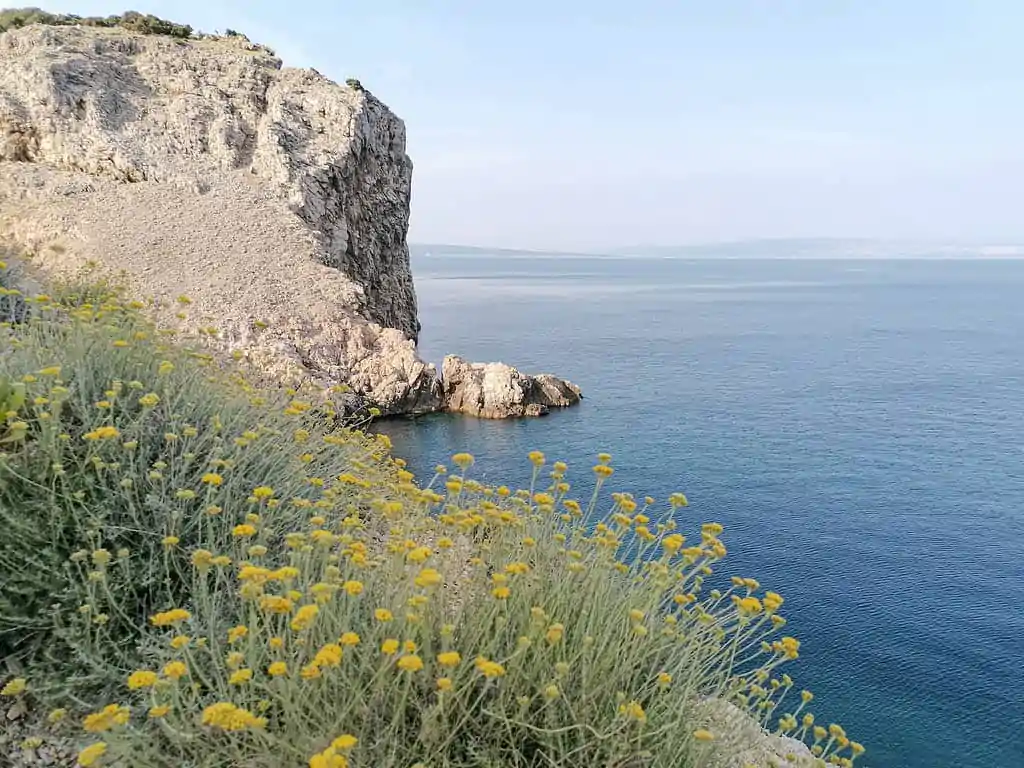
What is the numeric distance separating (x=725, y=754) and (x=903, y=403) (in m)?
36.4

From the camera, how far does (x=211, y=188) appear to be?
1199 inches

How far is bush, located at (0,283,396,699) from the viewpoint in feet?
12.4

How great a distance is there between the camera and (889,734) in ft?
41.7

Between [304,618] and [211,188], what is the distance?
31285 millimetres

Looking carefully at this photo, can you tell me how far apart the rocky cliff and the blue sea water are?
4784 mm

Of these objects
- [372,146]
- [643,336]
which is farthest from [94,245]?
[643,336]

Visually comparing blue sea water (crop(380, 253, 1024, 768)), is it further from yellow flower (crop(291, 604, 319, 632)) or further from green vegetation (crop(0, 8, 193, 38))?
green vegetation (crop(0, 8, 193, 38))

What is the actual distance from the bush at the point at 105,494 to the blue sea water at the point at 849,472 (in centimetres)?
1170

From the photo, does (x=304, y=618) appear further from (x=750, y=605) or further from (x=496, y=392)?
(x=496, y=392)

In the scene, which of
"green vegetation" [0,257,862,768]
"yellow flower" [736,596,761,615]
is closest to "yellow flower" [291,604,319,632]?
"green vegetation" [0,257,862,768]

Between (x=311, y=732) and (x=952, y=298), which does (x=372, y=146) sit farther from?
(x=952, y=298)

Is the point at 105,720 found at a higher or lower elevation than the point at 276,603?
lower

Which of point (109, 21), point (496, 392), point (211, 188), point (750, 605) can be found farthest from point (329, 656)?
point (109, 21)

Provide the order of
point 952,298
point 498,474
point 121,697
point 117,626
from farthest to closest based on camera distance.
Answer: point 952,298 < point 498,474 < point 117,626 < point 121,697
